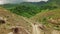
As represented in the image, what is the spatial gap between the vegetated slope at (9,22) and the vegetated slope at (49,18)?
0.70ft

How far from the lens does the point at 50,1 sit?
3830 mm

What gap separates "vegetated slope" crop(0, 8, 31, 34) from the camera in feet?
9.80

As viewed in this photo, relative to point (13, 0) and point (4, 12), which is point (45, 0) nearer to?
point (13, 0)

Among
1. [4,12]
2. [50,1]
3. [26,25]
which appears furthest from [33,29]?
[50,1]

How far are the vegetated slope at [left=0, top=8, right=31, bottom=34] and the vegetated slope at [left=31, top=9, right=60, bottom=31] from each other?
215 mm

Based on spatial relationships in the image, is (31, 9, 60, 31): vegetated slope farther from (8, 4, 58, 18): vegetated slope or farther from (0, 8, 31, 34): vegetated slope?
(0, 8, 31, 34): vegetated slope

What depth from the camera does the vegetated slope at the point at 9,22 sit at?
118 inches

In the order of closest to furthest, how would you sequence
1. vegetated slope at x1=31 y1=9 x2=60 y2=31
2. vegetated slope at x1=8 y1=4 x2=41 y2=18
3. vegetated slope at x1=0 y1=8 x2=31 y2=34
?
vegetated slope at x1=0 y1=8 x2=31 y2=34 < vegetated slope at x1=31 y1=9 x2=60 y2=31 < vegetated slope at x1=8 y1=4 x2=41 y2=18

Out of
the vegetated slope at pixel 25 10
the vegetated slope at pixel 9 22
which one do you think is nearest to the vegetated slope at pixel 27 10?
the vegetated slope at pixel 25 10

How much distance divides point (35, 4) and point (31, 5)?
0.07 meters

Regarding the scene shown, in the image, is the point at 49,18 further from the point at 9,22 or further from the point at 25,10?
the point at 9,22

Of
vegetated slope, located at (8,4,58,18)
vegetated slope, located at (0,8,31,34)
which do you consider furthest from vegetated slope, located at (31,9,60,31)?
vegetated slope, located at (0,8,31,34)

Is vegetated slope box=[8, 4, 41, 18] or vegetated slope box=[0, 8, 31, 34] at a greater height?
vegetated slope box=[8, 4, 41, 18]

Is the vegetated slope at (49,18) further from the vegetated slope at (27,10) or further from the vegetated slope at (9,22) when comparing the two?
the vegetated slope at (9,22)
